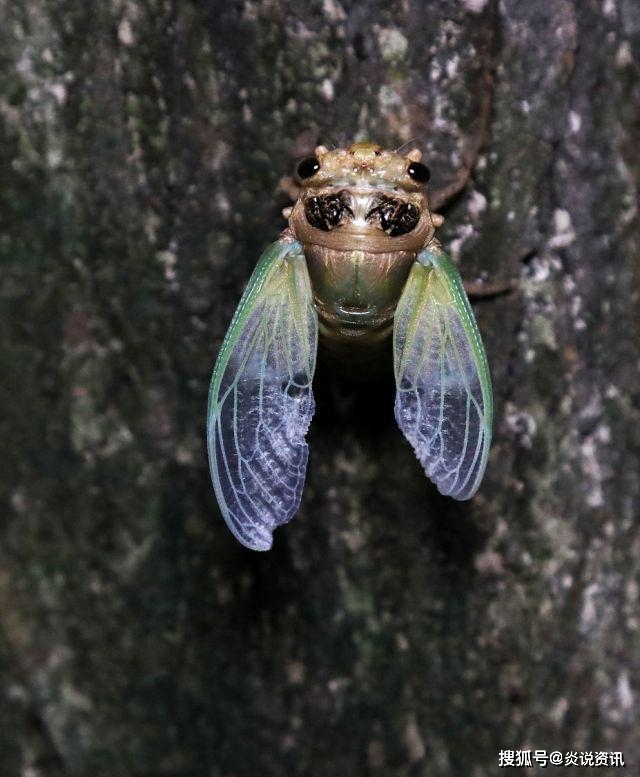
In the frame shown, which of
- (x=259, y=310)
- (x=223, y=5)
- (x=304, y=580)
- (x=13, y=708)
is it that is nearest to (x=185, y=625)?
(x=304, y=580)

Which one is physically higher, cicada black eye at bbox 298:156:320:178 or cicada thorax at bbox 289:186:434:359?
cicada black eye at bbox 298:156:320:178

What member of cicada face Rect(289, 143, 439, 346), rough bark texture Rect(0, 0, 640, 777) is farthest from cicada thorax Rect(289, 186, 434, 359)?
rough bark texture Rect(0, 0, 640, 777)

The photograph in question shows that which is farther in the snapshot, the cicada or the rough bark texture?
the rough bark texture

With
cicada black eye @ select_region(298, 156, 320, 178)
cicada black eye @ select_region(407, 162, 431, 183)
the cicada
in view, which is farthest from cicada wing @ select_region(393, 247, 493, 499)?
cicada black eye @ select_region(298, 156, 320, 178)

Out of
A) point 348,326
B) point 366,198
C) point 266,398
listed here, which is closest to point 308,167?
point 366,198

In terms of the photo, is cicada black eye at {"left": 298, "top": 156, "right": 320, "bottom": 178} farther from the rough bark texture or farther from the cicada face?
the rough bark texture

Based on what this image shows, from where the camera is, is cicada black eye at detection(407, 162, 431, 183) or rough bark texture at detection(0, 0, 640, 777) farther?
rough bark texture at detection(0, 0, 640, 777)

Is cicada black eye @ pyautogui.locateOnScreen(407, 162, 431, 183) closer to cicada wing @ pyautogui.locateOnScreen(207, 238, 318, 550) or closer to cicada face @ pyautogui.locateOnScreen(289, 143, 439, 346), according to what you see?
cicada face @ pyautogui.locateOnScreen(289, 143, 439, 346)
